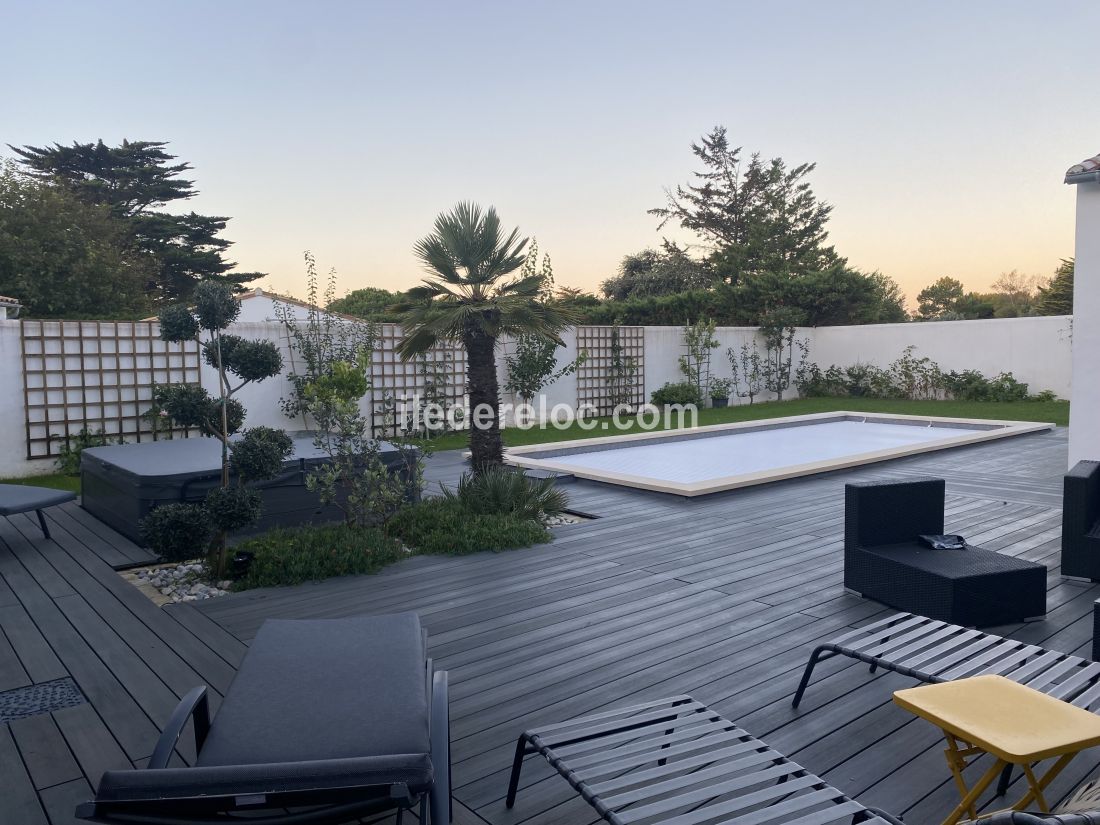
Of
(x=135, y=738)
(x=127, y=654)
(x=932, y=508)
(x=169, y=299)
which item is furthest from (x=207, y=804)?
(x=169, y=299)

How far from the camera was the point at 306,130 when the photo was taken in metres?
14.8

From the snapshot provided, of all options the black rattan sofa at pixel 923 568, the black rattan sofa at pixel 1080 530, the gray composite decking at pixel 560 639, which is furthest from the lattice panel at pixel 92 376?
the black rattan sofa at pixel 1080 530

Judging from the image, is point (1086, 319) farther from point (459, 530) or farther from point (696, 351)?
point (696, 351)

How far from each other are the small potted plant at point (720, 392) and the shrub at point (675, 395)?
689 millimetres

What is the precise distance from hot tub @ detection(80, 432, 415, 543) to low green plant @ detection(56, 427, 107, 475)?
2.85 meters

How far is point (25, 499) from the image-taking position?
5566 mm

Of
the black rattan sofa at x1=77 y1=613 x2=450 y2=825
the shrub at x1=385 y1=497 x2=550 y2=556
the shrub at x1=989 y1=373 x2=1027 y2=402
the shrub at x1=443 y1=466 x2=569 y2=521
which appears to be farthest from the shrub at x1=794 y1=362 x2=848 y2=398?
the black rattan sofa at x1=77 y1=613 x2=450 y2=825

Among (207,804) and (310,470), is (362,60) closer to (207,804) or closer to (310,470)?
(310,470)

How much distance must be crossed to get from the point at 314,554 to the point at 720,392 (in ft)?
45.2

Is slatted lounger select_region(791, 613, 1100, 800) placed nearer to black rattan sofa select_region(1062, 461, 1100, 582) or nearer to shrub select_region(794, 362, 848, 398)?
black rattan sofa select_region(1062, 461, 1100, 582)

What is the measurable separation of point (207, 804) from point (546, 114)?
1588 centimetres

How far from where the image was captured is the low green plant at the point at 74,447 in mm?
9291

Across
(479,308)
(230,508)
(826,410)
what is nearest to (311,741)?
(230,508)

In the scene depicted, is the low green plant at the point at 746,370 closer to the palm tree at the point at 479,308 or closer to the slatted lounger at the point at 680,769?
the palm tree at the point at 479,308
